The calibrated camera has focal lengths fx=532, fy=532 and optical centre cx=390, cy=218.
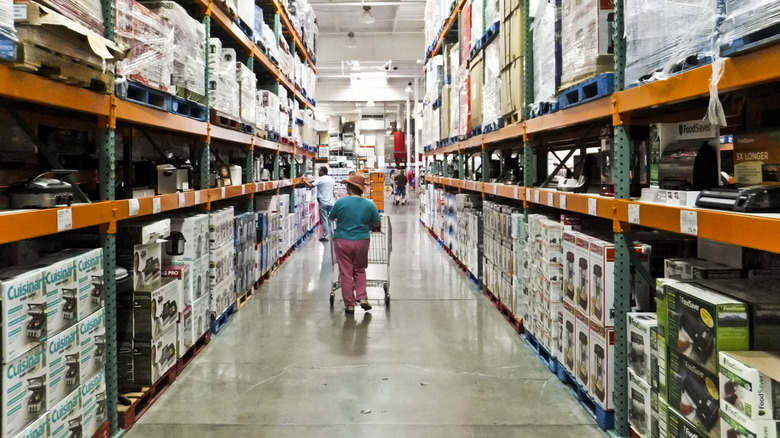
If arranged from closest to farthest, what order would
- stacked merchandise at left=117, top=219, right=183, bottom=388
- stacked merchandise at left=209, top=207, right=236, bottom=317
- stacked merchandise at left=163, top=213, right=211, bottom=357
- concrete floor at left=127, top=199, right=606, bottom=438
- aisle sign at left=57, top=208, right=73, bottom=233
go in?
1. aisle sign at left=57, top=208, right=73, bottom=233
2. concrete floor at left=127, top=199, right=606, bottom=438
3. stacked merchandise at left=117, top=219, right=183, bottom=388
4. stacked merchandise at left=163, top=213, right=211, bottom=357
5. stacked merchandise at left=209, top=207, right=236, bottom=317

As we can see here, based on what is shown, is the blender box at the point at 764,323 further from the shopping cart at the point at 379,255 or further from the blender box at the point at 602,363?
the shopping cart at the point at 379,255

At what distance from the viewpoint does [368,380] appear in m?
4.27

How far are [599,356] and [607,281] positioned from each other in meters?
0.52

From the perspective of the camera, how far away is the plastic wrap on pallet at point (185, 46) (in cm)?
411

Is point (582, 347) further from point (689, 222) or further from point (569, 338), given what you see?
point (689, 222)

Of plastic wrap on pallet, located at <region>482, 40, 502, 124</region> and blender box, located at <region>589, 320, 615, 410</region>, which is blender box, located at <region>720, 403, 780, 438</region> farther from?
plastic wrap on pallet, located at <region>482, 40, 502, 124</region>

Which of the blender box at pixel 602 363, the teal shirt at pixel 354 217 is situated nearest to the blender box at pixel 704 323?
the blender box at pixel 602 363

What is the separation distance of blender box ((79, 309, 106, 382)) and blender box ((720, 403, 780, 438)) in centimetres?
306

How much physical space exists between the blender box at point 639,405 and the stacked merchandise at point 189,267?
3349 mm

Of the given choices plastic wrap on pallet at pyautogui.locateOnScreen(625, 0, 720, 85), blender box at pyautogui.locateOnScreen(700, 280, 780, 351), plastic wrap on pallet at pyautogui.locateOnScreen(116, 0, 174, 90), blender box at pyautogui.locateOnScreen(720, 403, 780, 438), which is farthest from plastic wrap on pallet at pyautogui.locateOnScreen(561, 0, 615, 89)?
plastic wrap on pallet at pyautogui.locateOnScreen(116, 0, 174, 90)

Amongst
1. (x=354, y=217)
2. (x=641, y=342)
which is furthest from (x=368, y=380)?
(x=354, y=217)

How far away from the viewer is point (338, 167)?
19.5 m

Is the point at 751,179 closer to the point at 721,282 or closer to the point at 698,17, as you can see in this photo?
the point at 721,282

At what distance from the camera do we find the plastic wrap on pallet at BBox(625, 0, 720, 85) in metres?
→ 2.34
